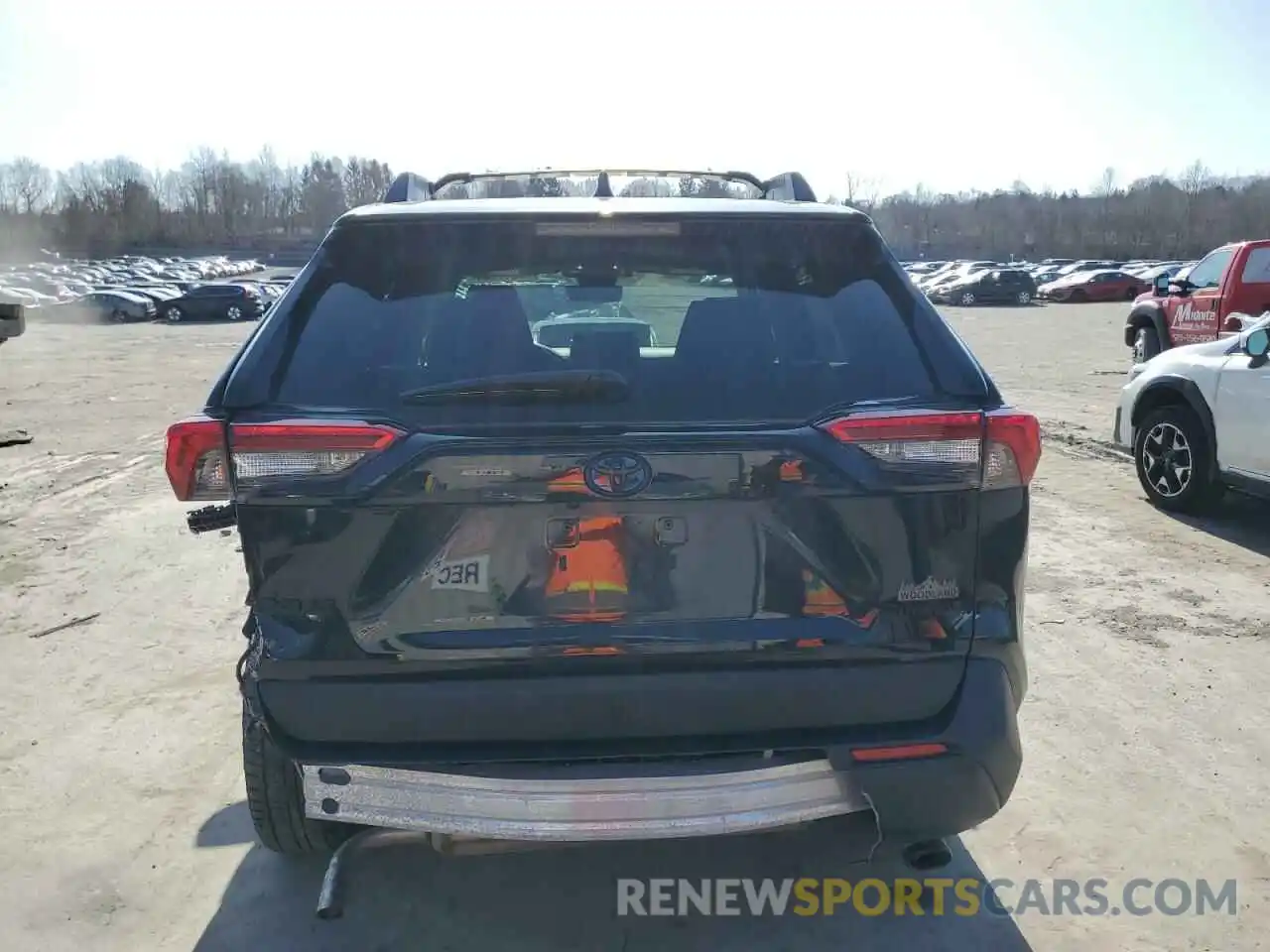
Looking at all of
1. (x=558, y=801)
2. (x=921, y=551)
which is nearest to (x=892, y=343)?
(x=921, y=551)

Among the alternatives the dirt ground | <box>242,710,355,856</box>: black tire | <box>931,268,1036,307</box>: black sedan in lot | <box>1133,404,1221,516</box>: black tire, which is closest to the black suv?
<box>242,710,355,856</box>: black tire

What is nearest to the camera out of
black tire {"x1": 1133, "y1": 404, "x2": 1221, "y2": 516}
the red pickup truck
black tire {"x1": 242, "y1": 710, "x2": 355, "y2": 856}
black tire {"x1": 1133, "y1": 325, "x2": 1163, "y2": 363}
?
black tire {"x1": 242, "y1": 710, "x2": 355, "y2": 856}

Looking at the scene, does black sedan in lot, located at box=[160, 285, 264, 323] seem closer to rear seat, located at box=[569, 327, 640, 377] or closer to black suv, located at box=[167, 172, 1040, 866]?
rear seat, located at box=[569, 327, 640, 377]

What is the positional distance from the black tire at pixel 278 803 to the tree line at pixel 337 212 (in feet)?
296

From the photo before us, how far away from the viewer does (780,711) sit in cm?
231

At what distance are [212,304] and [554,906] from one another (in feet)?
134

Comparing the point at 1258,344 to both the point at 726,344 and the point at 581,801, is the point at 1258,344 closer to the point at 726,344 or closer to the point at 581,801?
the point at 726,344

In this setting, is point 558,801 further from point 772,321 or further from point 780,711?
point 772,321

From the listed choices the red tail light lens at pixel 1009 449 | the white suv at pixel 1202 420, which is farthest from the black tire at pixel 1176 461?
the red tail light lens at pixel 1009 449

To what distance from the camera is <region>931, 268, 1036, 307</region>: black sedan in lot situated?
139 ft

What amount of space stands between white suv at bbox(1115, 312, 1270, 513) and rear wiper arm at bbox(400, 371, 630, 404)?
559 centimetres

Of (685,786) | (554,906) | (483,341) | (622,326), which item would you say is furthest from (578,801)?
(622,326)

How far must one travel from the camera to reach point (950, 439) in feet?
7.61

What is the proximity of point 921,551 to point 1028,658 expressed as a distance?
105 inches
